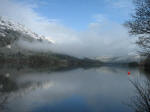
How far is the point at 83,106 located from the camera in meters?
14.1

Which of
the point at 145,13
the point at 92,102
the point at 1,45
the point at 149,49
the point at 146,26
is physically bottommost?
the point at 92,102

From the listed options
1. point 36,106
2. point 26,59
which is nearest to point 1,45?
point 26,59

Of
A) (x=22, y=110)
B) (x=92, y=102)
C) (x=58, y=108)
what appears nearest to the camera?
(x=22, y=110)

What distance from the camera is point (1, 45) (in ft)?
558

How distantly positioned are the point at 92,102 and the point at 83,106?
4.92ft

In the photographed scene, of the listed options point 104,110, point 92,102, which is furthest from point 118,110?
point 92,102

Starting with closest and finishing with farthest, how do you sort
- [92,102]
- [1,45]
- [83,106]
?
[83,106], [92,102], [1,45]

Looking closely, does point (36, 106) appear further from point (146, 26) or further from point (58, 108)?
point (146, 26)

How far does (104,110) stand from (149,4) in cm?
997

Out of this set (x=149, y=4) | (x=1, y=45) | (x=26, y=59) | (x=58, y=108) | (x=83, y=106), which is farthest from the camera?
(x=1, y=45)

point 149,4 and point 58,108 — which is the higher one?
point 149,4

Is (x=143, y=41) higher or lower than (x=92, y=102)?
higher

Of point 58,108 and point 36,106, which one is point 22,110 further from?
point 58,108

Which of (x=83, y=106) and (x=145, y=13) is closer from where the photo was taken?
(x=145, y=13)
